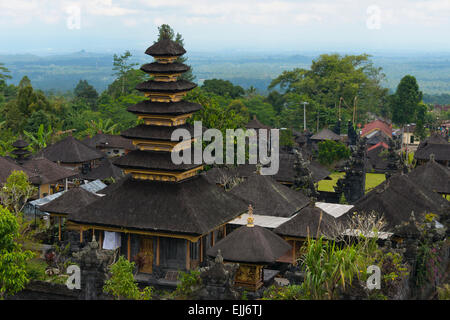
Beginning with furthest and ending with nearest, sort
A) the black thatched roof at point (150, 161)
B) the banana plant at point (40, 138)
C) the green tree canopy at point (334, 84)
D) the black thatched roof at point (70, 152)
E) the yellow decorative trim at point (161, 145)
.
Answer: the green tree canopy at point (334, 84), the banana plant at point (40, 138), the black thatched roof at point (70, 152), the yellow decorative trim at point (161, 145), the black thatched roof at point (150, 161)

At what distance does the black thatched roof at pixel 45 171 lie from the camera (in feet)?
141

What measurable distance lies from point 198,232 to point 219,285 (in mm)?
8188

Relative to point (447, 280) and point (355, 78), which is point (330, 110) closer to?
point (355, 78)

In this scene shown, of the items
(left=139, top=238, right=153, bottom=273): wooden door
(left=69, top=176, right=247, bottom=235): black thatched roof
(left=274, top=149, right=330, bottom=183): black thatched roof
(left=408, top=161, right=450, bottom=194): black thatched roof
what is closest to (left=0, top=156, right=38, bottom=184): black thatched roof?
(left=69, top=176, right=247, bottom=235): black thatched roof

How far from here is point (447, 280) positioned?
71.7 feet

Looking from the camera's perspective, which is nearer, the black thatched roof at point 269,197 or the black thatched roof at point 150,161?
the black thatched roof at point 150,161

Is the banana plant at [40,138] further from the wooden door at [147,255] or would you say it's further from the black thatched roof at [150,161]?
the wooden door at [147,255]

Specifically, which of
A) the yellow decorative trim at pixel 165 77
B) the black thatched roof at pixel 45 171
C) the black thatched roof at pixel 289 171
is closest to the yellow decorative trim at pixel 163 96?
the yellow decorative trim at pixel 165 77

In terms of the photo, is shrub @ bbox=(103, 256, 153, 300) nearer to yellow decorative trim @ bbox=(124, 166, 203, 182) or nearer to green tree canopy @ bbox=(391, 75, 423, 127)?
yellow decorative trim @ bbox=(124, 166, 203, 182)

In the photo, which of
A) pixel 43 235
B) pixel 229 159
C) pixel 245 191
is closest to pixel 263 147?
pixel 229 159

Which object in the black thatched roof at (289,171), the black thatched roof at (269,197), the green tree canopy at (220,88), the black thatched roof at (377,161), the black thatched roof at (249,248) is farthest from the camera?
the green tree canopy at (220,88)

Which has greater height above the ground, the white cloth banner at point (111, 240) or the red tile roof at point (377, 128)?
the white cloth banner at point (111, 240)

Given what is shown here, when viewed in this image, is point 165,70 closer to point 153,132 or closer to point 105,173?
point 153,132

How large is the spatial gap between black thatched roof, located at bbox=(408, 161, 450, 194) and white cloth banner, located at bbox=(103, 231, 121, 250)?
19.9 metres
